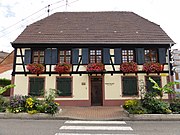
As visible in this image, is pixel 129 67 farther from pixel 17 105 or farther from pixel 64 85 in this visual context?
pixel 17 105

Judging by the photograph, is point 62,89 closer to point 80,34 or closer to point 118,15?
point 80,34

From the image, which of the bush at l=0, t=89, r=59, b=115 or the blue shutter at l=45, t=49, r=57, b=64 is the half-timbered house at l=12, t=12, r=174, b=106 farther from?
the bush at l=0, t=89, r=59, b=115

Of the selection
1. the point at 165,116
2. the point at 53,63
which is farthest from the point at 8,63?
the point at 165,116

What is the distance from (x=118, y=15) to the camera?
817 inches

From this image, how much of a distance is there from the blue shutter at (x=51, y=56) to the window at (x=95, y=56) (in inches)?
127

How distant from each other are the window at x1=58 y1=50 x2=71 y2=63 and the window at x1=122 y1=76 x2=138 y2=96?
5.29 m

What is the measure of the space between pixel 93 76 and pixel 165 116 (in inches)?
288

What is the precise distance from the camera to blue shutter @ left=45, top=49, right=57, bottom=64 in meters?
16.3

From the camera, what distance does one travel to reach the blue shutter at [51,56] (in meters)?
16.3

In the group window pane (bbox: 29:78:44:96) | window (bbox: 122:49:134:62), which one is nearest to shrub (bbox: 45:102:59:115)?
window pane (bbox: 29:78:44:96)

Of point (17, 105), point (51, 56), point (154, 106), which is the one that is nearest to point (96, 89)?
point (51, 56)

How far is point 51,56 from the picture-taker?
16.4 metres

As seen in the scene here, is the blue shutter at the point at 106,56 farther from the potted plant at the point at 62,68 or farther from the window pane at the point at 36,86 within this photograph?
the window pane at the point at 36,86

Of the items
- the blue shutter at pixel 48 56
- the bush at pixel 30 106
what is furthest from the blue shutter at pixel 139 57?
the bush at pixel 30 106
